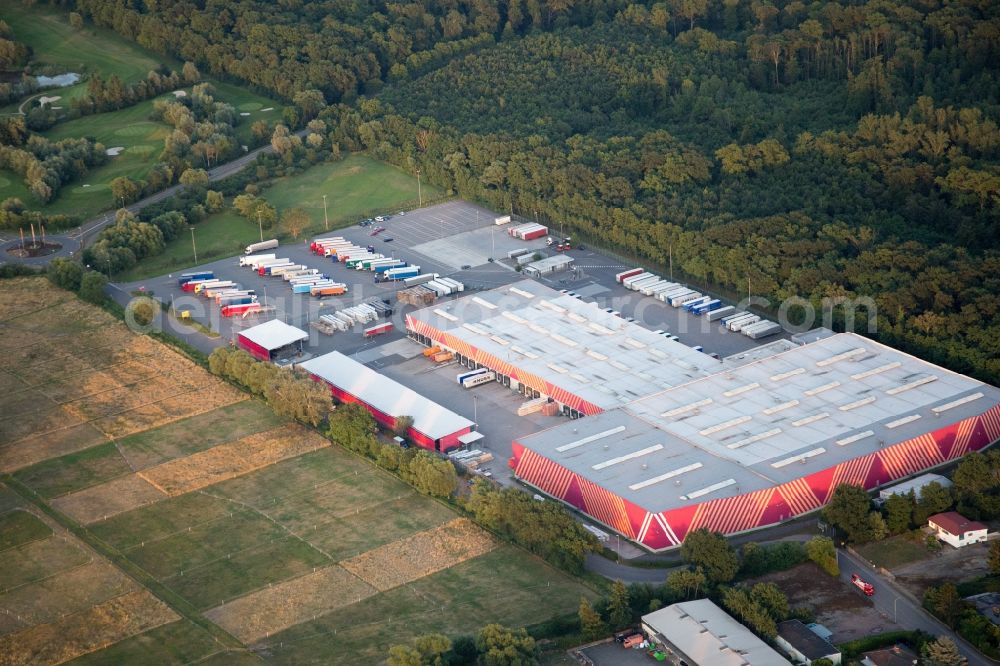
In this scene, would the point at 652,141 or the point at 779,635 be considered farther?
the point at 652,141

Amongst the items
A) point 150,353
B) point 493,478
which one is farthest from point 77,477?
point 493,478

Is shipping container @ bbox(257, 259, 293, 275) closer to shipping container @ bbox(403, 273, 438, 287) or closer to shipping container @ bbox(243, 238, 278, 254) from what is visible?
shipping container @ bbox(243, 238, 278, 254)

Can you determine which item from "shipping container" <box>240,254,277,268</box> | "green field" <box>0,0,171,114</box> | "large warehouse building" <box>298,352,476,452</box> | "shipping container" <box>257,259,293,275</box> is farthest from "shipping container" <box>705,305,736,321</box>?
"green field" <box>0,0,171,114</box>

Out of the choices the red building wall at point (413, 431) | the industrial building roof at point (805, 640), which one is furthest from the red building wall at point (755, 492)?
the industrial building roof at point (805, 640)

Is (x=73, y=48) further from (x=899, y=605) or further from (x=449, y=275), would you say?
(x=899, y=605)

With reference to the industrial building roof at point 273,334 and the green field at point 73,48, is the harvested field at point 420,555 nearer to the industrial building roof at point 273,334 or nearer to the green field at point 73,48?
the industrial building roof at point 273,334

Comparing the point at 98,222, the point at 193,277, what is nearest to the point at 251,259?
the point at 193,277

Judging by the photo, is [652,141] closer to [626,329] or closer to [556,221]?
[556,221]
